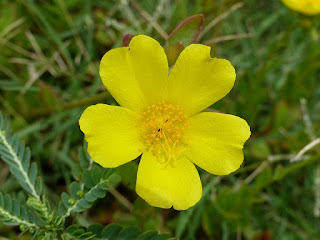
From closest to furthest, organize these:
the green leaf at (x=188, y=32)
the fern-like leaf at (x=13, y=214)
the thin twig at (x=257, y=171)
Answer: the fern-like leaf at (x=13, y=214), the green leaf at (x=188, y=32), the thin twig at (x=257, y=171)

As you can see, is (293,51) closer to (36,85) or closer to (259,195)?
(259,195)

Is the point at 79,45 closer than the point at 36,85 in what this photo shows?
No

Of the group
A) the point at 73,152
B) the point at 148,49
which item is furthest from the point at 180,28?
the point at 73,152

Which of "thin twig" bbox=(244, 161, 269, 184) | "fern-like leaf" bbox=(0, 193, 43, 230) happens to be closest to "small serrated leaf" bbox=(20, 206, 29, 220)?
"fern-like leaf" bbox=(0, 193, 43, 230)

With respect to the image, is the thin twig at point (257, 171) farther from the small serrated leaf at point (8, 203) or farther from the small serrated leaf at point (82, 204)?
the small serrated leaf at point (8, 203)

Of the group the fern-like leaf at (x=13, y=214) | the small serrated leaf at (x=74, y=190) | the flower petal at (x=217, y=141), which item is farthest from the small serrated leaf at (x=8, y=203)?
the flower petal at (x=217, y=141)

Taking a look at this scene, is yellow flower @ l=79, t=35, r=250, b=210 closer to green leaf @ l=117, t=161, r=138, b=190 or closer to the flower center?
the flower center
